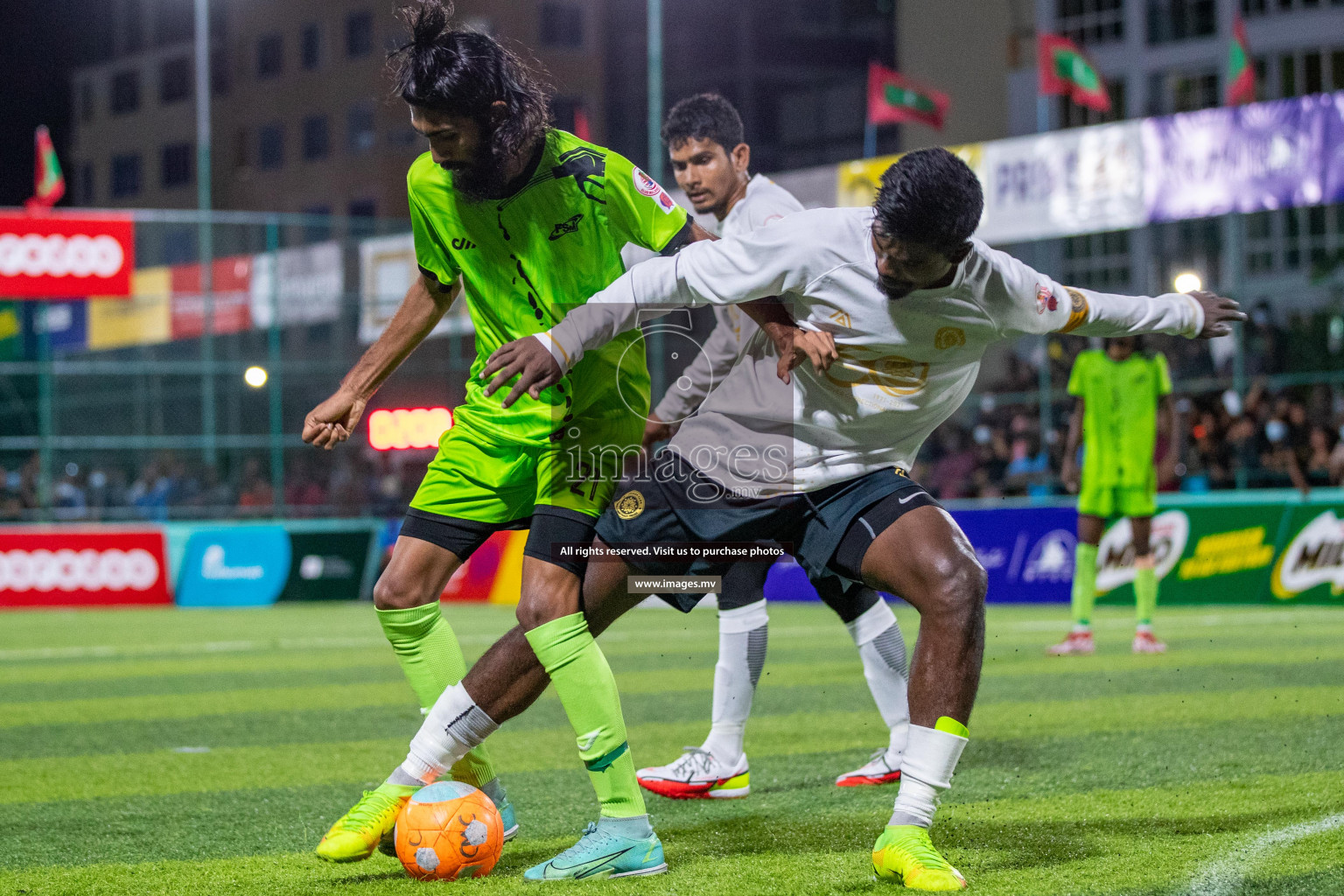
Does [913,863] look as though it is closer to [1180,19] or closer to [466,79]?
[466,79]

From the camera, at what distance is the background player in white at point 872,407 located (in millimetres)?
3494

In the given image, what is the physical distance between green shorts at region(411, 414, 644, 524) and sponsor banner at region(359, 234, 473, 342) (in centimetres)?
1773

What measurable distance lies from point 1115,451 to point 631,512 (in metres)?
6.38

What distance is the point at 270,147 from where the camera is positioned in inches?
2157

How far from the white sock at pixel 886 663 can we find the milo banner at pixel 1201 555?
8.86 m

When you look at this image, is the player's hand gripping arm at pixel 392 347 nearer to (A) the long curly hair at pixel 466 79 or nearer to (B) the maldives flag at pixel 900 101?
(A) the long curly hair at pixel 466 79

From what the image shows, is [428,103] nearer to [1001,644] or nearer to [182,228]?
[1001,644]

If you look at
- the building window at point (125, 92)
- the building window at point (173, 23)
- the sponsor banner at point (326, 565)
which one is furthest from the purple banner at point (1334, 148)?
the building window at point (125, 92)

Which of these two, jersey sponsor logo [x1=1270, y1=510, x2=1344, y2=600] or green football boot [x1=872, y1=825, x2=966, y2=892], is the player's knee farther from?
jersey sponsor logo [x1=1270, y1=510, x2=1344, y2=600]

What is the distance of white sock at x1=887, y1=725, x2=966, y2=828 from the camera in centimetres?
356

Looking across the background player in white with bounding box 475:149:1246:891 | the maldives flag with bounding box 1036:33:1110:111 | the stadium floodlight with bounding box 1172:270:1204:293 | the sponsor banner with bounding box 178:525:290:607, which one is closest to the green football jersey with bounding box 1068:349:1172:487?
the stadium floodlight with bounding box 1172:270:1204:293

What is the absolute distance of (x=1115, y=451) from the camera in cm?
960

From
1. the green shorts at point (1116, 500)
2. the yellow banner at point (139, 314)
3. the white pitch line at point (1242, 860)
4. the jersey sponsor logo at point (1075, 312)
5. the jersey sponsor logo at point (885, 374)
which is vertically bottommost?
the white pitch line at point (1242, 860)

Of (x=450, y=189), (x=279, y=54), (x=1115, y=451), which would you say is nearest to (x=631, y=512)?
(x=450, y=189)
